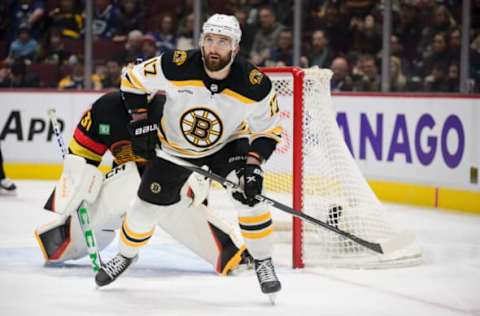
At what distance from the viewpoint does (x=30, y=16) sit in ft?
30.6

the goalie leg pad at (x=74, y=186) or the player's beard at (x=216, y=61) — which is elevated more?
the player's beard at (x=216, y=61)

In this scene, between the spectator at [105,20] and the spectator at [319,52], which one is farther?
the spectator at [105,20]

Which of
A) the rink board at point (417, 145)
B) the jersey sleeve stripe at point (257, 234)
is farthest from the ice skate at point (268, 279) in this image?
the rink board at point (417, 145)

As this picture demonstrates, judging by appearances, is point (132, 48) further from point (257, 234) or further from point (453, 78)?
point (257, 234)

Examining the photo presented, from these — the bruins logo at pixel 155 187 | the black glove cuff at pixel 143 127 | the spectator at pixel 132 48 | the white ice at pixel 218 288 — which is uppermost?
the spectator at pixel 132 48

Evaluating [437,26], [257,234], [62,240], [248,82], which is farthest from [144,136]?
[437,26]

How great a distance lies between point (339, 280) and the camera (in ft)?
14.4

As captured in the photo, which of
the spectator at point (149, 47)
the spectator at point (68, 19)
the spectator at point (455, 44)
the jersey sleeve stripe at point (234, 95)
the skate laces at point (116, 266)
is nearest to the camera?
the jersey sleeve stripe at point (234, 95)

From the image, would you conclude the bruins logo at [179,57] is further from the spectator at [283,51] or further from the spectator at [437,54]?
the spectator at [283,51]

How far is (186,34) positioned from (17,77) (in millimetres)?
1588

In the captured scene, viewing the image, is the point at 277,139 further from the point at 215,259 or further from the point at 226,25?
the point at 215,259

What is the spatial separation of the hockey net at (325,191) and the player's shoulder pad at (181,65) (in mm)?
911

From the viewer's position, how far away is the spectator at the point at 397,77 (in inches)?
298

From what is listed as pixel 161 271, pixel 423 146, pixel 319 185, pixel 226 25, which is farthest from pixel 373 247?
pixel 423 146
